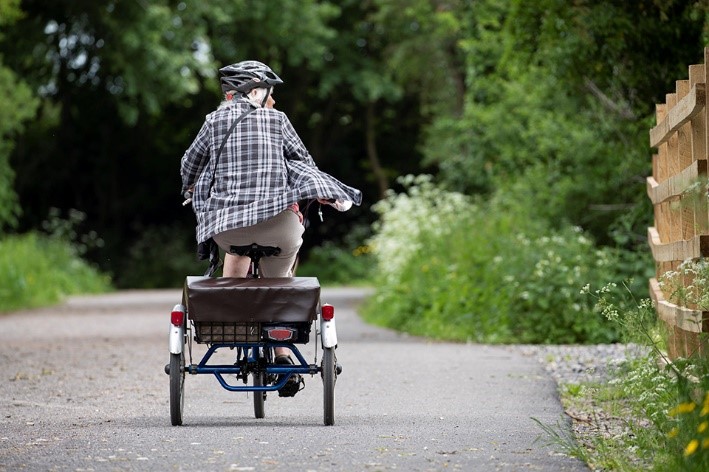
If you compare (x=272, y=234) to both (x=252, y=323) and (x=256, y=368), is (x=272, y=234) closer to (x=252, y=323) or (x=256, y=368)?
(x=252, y=323)

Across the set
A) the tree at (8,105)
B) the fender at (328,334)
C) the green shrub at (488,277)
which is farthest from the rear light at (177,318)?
the tree at (8,105)

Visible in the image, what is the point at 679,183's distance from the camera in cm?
743

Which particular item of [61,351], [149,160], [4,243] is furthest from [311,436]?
[149,160]

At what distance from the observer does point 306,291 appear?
7.49 meters

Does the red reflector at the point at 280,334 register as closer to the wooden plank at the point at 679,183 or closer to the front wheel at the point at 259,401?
the front wheel at the point at 259,401

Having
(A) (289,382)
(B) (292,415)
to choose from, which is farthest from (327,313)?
(B) (292,415)

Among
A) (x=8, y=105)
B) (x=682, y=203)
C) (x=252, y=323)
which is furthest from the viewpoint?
(x=8, y=105)

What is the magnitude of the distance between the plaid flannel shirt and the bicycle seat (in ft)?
0.66

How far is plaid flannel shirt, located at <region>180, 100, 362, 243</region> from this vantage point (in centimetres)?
758

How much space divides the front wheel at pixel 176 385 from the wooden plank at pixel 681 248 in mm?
2635

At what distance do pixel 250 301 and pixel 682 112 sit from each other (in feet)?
7.85

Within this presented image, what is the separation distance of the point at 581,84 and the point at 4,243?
1642 cm

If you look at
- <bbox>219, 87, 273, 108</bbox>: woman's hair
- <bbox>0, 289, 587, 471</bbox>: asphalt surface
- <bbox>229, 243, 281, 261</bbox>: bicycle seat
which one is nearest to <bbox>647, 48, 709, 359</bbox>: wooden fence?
<bbox>0, 289, 587, 471</bbox>: asphalt surface

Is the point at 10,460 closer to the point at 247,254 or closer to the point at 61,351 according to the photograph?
the point at 247,254
